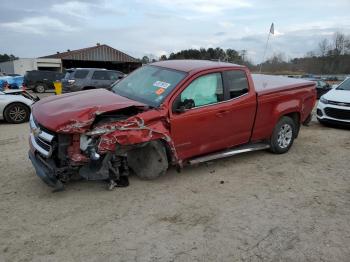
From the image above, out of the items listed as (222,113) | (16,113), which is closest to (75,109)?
(222,113)

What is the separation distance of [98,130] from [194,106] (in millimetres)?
1592

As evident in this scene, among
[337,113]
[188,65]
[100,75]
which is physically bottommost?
[337,113]

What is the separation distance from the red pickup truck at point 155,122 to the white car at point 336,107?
3.88 meters

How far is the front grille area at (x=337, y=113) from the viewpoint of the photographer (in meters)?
10.3

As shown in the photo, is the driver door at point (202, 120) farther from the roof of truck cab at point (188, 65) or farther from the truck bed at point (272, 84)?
the truck bed at point (272, 84)

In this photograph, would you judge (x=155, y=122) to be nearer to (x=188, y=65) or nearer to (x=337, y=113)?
(x=188, y=65)

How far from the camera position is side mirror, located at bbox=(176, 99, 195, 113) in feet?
17.9

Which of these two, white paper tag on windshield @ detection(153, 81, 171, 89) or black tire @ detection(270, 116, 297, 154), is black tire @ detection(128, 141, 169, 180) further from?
black tire @ detection(270, 116, 297, 154)

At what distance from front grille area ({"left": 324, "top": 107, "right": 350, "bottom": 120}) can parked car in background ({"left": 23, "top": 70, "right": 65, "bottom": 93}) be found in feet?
83.2

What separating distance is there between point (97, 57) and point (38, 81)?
53.6ft

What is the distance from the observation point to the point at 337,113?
1058 centimetres

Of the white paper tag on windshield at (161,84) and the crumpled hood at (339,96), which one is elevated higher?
the white paper tag on windshield at (161,84)

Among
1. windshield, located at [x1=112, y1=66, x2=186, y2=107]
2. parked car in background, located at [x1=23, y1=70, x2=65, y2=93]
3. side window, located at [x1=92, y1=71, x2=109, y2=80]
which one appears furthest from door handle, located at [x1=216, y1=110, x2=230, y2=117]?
parked car in background, located at [x1=23, y1=70, x2=65, y2=93]

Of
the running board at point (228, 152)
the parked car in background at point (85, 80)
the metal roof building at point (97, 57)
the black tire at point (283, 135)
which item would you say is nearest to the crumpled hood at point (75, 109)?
the running board at point (228, 152)
